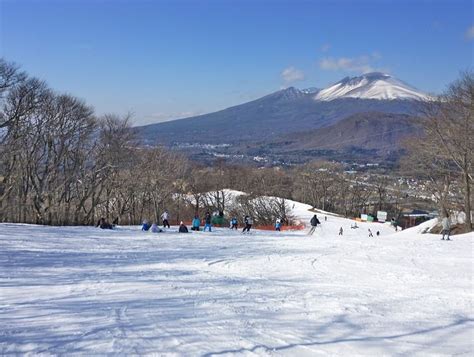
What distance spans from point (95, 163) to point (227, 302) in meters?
32.1

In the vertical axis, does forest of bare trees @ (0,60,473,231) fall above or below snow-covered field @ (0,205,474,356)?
above

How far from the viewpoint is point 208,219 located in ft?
80.2

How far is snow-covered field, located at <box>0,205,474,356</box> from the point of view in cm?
582

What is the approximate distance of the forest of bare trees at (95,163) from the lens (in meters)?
27.5

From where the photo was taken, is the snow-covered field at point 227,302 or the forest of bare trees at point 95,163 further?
the forest of bare trees at point 95,163

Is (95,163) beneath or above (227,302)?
above

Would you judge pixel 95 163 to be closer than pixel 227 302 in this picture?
No

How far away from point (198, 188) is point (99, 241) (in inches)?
1672

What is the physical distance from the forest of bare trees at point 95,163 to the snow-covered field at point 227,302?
46.4 ft

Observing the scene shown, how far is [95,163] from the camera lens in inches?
1491

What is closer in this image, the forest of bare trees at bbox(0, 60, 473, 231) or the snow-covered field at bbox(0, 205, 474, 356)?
the snow-covered field at bbox(0, 205, 474, 356)

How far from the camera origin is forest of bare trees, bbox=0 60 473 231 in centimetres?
2748

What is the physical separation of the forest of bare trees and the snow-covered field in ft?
46.4

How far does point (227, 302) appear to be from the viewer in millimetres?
7938
